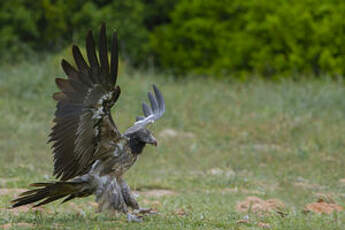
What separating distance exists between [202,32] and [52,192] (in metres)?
17.0

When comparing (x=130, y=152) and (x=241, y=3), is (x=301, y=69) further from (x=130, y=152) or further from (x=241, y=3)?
(x=130, y=152)

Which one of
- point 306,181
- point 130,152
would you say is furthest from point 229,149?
point 130,152

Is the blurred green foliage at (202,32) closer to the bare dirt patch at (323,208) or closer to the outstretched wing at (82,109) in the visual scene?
the bare dirt patch at (323,208)

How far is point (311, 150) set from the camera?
35.3 ft

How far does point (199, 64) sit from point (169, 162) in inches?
493

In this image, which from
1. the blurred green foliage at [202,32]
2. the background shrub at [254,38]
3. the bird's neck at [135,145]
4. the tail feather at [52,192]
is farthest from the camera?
the blurred green foliage at [202,32]

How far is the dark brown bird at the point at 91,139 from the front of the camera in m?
5.12

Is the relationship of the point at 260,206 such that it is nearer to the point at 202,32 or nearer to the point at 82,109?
the point at 82,109

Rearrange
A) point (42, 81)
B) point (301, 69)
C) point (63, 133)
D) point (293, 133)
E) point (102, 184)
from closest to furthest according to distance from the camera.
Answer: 1. point (63, 133)
2. point (102, 184)
3. point (293, 133)
4. point (42, 81)
5. point (301, 69)

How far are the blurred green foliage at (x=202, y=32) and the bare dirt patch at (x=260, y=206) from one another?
10.8 metres

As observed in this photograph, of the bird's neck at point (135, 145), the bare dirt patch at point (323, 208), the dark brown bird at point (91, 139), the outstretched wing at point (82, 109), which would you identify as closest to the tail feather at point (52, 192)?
the dark brown bird at point (91, 139)

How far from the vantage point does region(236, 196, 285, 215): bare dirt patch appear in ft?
21.2

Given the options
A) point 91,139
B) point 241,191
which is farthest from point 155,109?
point 241,191

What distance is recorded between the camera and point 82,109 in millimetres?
5238
